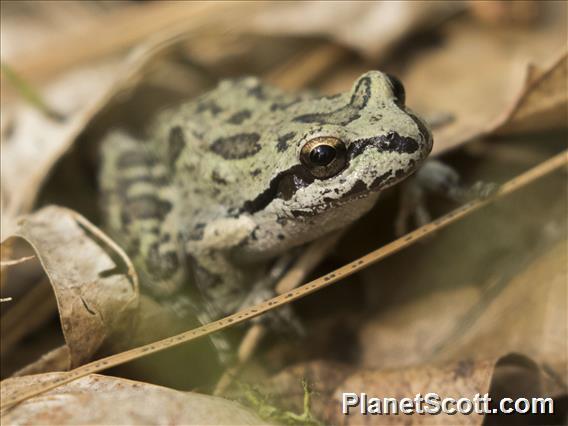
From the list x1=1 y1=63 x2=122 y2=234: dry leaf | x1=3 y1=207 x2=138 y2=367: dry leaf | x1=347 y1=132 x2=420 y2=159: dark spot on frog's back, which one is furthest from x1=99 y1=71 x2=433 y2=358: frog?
x1=3 y1=207 x2=138 y2=367: dry leaf

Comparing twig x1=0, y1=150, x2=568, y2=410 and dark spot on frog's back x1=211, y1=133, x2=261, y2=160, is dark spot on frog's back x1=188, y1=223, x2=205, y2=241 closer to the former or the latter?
dark spot on frog's back x1=211, y1=133, x2=261, y2=160

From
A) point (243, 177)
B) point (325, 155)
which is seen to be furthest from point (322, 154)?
point (243, 177)

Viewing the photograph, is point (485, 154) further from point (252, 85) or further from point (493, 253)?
point (252, 85)

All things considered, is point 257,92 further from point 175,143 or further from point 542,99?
point 542,99

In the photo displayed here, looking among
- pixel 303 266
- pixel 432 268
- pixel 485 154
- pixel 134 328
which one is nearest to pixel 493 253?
pixel 432 268

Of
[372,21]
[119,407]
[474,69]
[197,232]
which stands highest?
[372,21]

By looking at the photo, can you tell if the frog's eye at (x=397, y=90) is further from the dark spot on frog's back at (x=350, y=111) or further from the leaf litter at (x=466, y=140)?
the leaf litter at (x=466, y=140)
